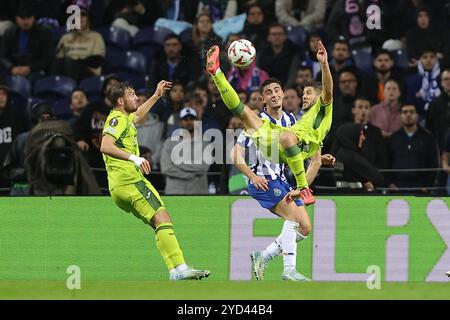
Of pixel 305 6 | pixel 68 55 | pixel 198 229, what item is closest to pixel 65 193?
pixel 198 229

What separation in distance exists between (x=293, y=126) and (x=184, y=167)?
9.03 feet

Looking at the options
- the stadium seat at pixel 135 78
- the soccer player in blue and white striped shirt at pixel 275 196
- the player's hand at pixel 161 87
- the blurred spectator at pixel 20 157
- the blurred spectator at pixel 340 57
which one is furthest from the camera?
the stadium seat at pixel 135 78

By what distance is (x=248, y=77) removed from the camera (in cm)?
1962

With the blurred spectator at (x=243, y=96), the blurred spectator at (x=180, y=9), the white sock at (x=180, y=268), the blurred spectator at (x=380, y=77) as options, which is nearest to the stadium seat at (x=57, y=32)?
the blurred spectator at (x=180, y=9)

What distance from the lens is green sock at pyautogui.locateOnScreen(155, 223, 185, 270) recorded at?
14398 millimetres

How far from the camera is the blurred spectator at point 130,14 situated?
842 inches

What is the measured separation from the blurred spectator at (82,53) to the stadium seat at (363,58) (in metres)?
4.06

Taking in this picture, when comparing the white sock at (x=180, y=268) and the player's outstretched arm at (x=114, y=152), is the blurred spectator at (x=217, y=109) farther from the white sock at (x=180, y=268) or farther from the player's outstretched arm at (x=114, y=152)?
the white sock at (x=180, y=268)

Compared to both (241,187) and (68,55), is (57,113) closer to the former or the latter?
(68,55)

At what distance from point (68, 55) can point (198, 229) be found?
5898 mm

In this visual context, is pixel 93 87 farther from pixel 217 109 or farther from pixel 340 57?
pixel 340 57

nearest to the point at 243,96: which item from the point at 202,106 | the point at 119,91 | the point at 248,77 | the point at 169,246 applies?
the point at 202,106

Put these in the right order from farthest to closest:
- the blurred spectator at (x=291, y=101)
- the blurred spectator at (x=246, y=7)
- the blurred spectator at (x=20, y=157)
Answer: the blurred spectator at (x=246, y=7) < the blurred spectator at (x=291, y=101) < the blurred spectator at (x=20, y=157)

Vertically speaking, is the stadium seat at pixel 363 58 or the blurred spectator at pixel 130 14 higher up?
the blurred spectator at pixel 130 14
